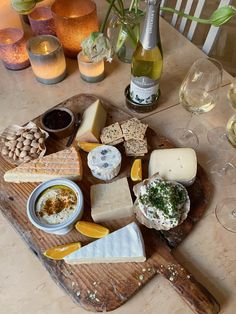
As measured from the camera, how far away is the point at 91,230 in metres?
0.68

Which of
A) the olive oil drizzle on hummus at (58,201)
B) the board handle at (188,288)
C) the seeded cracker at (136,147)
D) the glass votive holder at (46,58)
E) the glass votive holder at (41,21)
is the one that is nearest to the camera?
the board handle at (188,288)

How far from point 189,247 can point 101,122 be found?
1.26ft

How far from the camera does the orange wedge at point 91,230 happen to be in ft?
2.23

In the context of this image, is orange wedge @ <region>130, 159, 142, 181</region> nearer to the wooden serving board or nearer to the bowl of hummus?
the wooden serving board

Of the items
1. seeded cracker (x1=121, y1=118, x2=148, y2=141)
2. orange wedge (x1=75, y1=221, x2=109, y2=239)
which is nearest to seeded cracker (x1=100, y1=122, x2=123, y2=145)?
seeded cracker (x1=121, y1=118, x2=148, y2=141)

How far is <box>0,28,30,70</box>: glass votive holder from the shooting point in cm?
95

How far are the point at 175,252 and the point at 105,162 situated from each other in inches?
9.8

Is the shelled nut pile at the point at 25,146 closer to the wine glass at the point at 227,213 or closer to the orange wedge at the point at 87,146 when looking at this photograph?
the orange wedge at the point at 87,146

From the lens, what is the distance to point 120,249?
646mm

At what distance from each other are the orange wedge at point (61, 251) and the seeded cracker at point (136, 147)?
0.83 ft

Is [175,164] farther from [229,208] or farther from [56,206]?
[56,206]

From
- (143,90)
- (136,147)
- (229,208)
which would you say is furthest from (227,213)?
(143,90)

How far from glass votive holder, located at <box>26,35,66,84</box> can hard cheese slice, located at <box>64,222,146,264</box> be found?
1.73ft

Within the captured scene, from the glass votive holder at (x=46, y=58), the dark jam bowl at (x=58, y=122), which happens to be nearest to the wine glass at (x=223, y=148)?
the dark jam bowl at (x=58, y=122)
